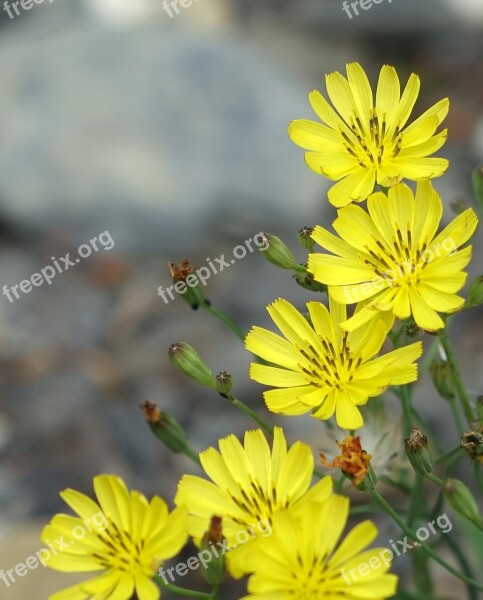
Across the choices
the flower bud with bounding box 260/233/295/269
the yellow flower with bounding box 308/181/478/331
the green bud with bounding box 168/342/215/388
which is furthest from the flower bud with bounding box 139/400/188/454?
the yellow flower with bounding box 308/181/478/331

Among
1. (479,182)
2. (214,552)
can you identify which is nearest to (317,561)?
(214,552)

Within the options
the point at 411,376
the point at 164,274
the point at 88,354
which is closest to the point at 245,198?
the point at 164,274

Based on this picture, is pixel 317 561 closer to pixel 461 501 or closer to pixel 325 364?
pixel 461 501

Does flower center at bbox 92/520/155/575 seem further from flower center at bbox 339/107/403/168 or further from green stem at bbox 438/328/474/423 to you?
flower center at bbox 339/107/403/168

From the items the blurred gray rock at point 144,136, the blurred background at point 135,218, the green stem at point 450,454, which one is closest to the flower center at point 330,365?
the green stem at point 450,454

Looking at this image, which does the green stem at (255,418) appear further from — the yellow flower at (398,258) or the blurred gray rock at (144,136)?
the blurred gray rock at (144,136)
